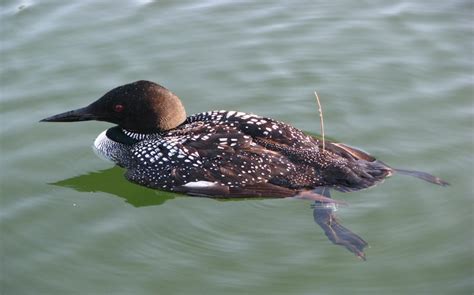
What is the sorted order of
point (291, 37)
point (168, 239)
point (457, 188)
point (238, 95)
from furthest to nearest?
1. point (291, 37)
2. point (238, 95)
3. point (457, 188)
4. point (168, 239)

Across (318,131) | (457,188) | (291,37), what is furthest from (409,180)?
(291,37)

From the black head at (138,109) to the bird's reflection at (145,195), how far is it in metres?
0.37

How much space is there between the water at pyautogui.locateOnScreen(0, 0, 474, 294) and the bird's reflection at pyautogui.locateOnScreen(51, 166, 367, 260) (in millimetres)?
18

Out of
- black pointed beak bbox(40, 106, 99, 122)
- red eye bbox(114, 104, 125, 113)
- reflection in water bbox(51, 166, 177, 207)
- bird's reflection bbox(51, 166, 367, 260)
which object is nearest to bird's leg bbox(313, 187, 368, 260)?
bird's reflection bbox(51, 166, 367, 260)

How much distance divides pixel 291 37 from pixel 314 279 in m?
3.45

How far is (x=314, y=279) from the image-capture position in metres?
4.98

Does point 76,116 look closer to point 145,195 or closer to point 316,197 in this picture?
point 145,195

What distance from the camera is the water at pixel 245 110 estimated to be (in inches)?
201

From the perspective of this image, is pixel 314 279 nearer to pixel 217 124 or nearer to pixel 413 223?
pixel 413 223

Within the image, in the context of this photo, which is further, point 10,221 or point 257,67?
point 257,67


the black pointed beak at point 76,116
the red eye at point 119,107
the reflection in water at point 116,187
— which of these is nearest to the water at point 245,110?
the reflection in water at point 116,187

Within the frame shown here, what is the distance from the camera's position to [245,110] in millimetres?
6910

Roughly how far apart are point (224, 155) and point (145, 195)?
638 mm

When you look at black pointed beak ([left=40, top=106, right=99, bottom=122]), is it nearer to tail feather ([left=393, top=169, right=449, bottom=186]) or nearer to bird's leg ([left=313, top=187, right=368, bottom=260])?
bird's leg ([left=313, top=187, right=368, bottom=260])
